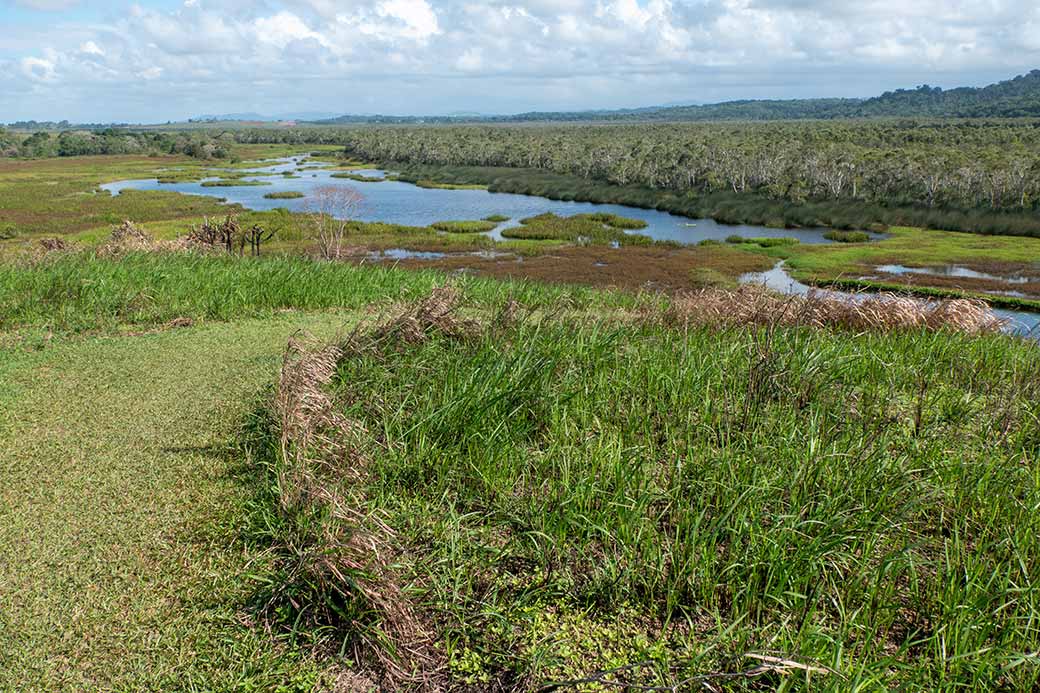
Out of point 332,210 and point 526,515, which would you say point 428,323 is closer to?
point 526,515

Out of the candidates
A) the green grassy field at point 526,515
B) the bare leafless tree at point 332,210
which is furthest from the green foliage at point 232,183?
the green grassy field at point 526,515

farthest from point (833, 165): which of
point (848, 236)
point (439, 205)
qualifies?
point (439, 205)

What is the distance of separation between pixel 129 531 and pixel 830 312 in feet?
27.5

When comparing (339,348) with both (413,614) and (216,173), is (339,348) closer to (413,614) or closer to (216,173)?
(413,614)

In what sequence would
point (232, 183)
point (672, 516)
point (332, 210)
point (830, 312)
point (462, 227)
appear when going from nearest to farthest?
point (672, 516), point (830, 312), point (332, 210), point (462, 227), point (232, 183)

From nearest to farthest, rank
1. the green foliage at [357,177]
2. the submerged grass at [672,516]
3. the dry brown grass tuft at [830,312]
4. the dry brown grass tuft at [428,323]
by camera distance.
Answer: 1. the submerged grass at [672,516]
2. the dry brown grass tuft at [428,323]
3. the dry brown grass tuft at [830,312]
4. the green foliage at [357,177]

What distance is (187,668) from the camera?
322 centimetres

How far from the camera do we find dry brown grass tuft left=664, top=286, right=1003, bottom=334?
841 cm

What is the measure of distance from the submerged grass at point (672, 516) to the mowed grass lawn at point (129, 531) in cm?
38

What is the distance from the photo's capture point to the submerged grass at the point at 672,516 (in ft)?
10.6

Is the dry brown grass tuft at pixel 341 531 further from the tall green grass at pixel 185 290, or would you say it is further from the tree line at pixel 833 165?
the tree line at pixel 833 165

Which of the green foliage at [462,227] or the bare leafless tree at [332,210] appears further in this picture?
the green foliage at [462,227]

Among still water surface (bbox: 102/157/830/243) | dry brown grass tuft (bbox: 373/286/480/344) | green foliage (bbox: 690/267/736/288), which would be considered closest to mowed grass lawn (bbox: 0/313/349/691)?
dry brown grass tuft (bbox: 373/286/480/344)

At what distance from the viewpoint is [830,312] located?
9555mm
